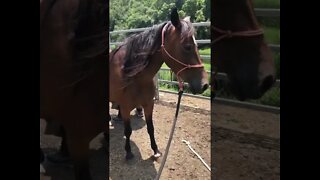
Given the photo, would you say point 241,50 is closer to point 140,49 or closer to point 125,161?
point 140,49

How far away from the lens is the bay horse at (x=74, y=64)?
1555 millimetres

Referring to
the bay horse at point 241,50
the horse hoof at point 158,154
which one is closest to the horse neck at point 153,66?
the bay horse at point 241,50

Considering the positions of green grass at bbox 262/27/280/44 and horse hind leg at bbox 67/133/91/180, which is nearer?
green grass at bbox 262/27/280/44

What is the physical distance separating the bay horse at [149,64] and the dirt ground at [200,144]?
41mm

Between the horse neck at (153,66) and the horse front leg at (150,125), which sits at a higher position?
the horse neck at (153,66)

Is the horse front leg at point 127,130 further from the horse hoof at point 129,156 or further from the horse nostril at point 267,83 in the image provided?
the horse nostril at point 267,83

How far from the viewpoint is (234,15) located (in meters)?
1.46

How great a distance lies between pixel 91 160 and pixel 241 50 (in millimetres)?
840

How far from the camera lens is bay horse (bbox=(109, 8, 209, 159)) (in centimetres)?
147

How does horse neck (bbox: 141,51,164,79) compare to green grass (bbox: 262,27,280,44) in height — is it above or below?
below

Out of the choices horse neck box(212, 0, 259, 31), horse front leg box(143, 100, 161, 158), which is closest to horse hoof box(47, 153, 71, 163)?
horse front leg box(143, 100, 161, 158)

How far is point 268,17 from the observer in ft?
4.68

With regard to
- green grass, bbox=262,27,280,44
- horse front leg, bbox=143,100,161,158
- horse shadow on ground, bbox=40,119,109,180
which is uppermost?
green grass, bbox=262,27,280,44

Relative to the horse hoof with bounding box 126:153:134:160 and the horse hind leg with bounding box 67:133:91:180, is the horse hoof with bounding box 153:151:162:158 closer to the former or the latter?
the horse hoof with bounding box 126:153:134:160
